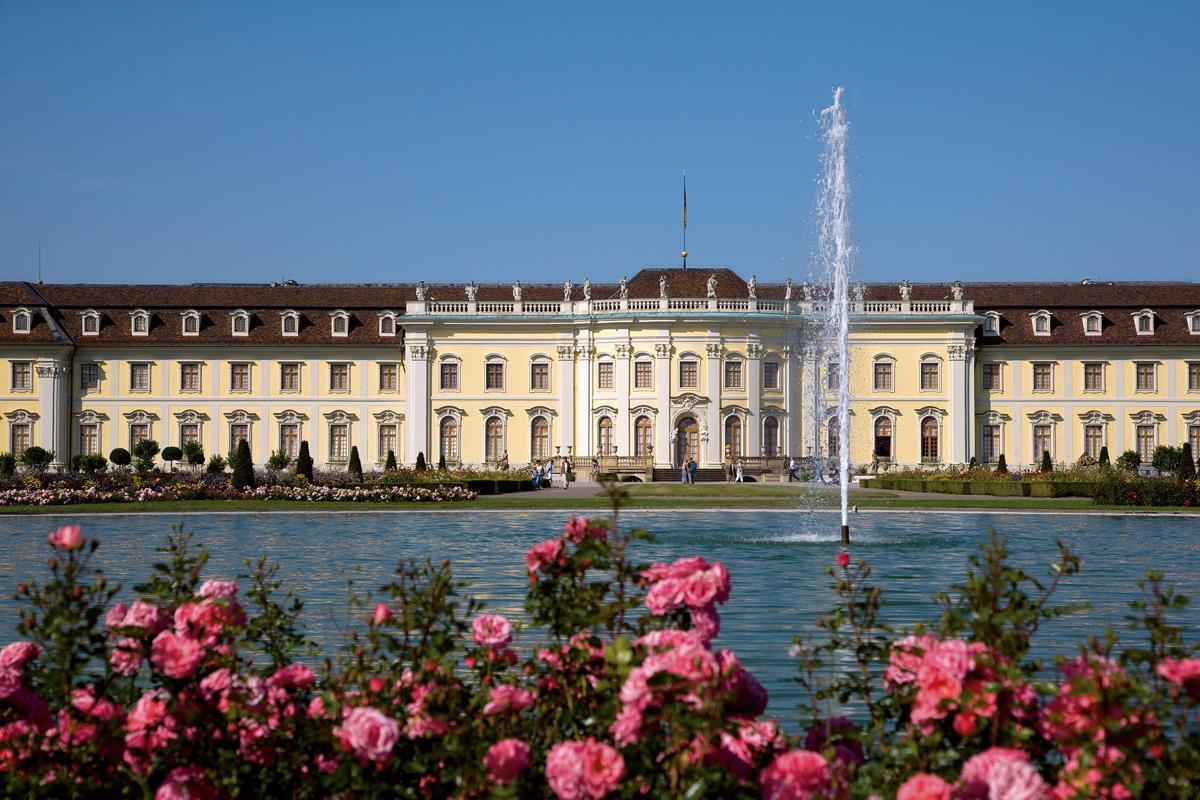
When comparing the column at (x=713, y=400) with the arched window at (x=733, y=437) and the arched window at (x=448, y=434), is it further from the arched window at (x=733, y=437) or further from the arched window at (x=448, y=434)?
the arched window at (x=448, y=434)

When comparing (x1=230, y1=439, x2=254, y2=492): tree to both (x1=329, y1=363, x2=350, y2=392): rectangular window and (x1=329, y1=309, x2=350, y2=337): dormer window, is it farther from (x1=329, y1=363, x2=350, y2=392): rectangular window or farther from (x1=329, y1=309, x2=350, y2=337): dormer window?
(x1=329, y1=309, x2=350, y2=337): dormer window

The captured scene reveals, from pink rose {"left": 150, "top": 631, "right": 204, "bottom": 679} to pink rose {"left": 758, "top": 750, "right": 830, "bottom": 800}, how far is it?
6.94 feet

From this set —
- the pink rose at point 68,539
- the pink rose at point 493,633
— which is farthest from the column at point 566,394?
the pink rose at point 68,539

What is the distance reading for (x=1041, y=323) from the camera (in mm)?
57750

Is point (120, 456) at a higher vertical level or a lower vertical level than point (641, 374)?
lower

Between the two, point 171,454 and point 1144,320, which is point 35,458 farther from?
point 1144,320

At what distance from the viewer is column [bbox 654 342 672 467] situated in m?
55.0

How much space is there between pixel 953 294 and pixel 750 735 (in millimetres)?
54837

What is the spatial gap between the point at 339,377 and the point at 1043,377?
96.4 ft

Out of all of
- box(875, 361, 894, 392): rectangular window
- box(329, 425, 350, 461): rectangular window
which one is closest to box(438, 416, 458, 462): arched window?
box(329, 425, 350, 461): rectangular window

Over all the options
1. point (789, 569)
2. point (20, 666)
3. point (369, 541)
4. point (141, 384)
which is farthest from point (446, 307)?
point (20, 666)

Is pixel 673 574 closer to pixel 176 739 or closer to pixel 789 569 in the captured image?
pixel 176 739

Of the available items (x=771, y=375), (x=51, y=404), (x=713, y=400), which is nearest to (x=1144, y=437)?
(x=771, y=375)

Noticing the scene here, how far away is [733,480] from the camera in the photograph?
52344mm
